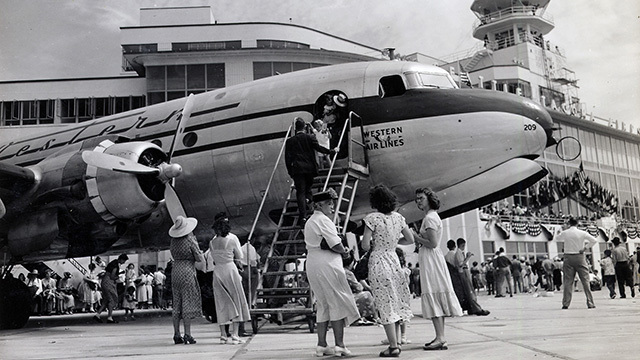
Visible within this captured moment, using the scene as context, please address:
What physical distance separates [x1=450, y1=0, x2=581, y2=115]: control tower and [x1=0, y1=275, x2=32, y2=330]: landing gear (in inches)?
1370

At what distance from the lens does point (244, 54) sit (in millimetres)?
32000

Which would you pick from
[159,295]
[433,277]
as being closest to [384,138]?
[433,277]

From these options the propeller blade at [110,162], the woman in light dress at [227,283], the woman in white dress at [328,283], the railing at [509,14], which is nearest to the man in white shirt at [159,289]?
the propeller blade at [110,162]

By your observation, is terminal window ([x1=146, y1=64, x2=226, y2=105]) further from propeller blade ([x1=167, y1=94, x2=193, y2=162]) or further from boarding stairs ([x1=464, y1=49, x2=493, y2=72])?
boarding stairs ([x1=464, y1=49, x2=493, y2=72])

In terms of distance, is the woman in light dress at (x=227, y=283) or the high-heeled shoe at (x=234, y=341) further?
the woman in light dress at (x=227, y=283)

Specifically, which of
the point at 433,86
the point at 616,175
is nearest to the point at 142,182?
the point at 433,86

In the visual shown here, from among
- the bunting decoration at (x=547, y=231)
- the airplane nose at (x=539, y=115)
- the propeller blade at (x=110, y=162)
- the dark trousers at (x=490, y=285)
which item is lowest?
the dark trousers at (x=490, y=285)

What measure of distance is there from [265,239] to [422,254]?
5.62 meters

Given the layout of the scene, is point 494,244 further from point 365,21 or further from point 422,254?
point 422,254

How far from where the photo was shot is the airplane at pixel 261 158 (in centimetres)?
930

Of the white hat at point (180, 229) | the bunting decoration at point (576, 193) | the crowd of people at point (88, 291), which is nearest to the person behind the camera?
the white hat at point (180, 229)

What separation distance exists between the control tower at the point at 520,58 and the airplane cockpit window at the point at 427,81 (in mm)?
32621

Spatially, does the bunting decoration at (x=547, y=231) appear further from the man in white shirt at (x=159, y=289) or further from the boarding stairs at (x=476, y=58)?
the man in white shirt at (x=159, y=289)

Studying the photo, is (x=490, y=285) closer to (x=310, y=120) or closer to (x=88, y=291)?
(x=88, y=291)
